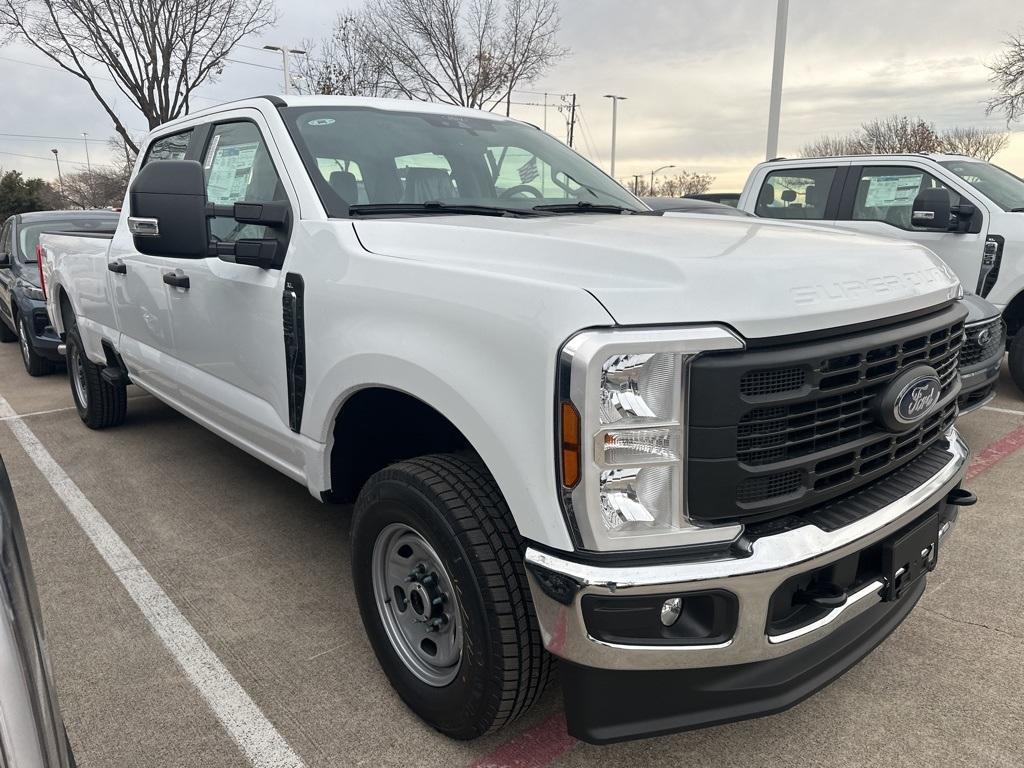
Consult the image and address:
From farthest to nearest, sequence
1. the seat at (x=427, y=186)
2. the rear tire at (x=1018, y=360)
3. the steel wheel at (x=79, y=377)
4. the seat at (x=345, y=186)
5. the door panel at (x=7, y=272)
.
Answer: the door panel at (x=7, y=272)
the rear tire at (x=1018, y=360)
the steel wheel at (x=79, y=377)
the seat at (x=427, y=186)
the seat at (x=345, y=186)

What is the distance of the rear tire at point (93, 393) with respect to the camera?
5375mm

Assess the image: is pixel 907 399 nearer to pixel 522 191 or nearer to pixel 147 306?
pixel 522 191

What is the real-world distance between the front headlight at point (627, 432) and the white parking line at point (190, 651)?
126 centimetres

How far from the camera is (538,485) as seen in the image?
1732 millimetres

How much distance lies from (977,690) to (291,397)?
8.18 feet

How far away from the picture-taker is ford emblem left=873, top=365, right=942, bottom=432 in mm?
1916

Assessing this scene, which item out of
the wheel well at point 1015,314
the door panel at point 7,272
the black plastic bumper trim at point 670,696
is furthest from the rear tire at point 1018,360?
the door panel at point 7,272

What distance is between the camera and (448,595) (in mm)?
2209

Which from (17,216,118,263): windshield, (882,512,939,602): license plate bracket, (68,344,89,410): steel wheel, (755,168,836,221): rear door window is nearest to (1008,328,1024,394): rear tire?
(755,168,836,221): rear door window

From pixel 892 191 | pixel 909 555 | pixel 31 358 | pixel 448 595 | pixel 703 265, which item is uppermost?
pixel 892 191

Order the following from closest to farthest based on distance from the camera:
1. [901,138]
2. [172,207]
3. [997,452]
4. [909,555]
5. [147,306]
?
[909,555]
[172,207]
[147,306]
[997,452]
[901,138]

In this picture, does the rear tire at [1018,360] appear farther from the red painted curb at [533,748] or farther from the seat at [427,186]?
the red painted curb at [533,748]

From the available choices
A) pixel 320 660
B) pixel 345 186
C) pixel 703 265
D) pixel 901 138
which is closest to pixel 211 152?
pixel 345 186

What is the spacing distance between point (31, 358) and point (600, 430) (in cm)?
785
